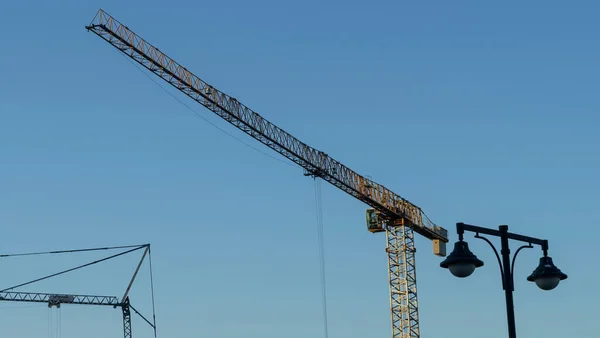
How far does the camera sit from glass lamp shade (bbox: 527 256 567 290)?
28.7 metres

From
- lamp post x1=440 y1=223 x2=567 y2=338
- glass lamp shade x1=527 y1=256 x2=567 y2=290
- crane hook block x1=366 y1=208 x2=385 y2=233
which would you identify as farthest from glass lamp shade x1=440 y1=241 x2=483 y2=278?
crane hook block x1=366 y1=208 x2=385 y2=233

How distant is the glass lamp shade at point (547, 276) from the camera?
28.7 m

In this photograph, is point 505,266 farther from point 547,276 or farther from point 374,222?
point 374,222

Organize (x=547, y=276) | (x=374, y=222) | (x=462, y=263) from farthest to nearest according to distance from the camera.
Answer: (x=374, y=222), (x=547, y=276), (x=462, y=263)

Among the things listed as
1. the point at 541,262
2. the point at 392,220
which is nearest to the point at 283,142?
the point at 392,220

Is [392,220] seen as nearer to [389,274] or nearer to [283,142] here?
[389,274]

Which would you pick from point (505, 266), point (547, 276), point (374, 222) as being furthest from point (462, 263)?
point (374, 222)

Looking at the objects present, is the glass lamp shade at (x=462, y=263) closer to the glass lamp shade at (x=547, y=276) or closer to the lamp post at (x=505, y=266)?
the lamp post at (x=505, y=266)

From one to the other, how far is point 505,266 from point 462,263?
1240 mm

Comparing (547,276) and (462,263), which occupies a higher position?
(462,263)

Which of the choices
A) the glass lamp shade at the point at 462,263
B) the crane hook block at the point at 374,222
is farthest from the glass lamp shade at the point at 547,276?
the crane hook block at the point at 374,222

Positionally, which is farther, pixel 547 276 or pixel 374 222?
pixel 374 222

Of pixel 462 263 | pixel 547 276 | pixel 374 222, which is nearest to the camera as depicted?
pixel 462 263

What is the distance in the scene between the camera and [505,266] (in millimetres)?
27906
